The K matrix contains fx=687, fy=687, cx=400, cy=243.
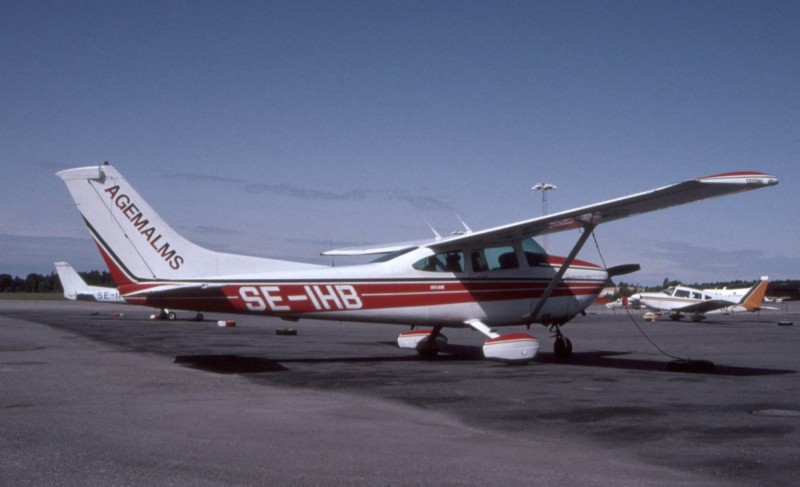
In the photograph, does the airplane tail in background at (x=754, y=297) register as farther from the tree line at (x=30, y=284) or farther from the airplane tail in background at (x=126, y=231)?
the tree line at (x=30, y=284)

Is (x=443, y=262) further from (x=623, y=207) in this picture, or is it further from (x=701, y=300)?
(x=701, y=300)

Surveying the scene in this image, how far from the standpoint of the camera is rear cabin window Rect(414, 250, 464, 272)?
553 inches

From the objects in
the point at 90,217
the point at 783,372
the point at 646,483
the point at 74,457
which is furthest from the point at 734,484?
the point at 90,217

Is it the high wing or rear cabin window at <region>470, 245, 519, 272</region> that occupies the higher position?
→ the high wing

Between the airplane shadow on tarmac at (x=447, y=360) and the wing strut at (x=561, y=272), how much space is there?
104 cm

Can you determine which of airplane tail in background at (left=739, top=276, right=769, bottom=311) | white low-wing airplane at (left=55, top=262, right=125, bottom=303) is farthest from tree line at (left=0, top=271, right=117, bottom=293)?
airplane tail in background at (left=739, top=276, right=769, bottom=311)

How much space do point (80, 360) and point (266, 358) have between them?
144 inches

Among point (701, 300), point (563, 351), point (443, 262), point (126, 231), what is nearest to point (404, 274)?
point (443, 262)

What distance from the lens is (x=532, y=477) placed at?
4840mm

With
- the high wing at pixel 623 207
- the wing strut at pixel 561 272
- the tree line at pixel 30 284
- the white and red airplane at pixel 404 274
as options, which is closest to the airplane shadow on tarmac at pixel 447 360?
the white and red airplane at pixel 404 274

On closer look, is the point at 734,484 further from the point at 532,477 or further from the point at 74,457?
the point at 74,457

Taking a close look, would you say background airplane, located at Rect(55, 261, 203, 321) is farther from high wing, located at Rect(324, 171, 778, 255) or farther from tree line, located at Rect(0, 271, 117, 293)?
tree line, located at Rect(0, 271, 117, 293)

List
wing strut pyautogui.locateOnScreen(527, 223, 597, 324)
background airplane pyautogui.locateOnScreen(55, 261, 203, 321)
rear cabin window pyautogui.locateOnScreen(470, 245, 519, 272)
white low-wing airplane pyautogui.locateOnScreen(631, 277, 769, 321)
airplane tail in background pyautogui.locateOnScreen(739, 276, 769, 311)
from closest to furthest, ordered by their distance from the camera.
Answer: wing strut pyautogui.locateOnScreen(527, 223, 597, 324), rear cabin window pyautogui.locateOnScreen(470, 245, 519, 272), white low-wing airplane pyautogui.locateOnScreen(631, 277, 769, 321), airplane tail in background pyautogui.locateOnScreen(739, 276, 769, 311), background airplane pyautogui.locateOnScreen(55, 261, 203, 321)

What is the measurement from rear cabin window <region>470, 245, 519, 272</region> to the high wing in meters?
0.21
